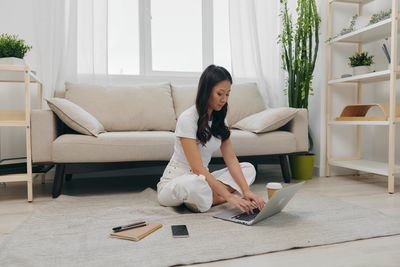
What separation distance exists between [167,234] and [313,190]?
1.23 meters

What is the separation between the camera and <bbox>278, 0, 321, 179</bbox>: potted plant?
104 inches

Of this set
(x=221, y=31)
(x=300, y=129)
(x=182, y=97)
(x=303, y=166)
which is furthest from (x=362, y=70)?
(x=182, y=97)

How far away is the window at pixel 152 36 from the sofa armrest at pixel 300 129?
1.02 metres

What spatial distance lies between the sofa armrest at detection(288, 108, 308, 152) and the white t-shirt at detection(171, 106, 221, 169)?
2.80 ft

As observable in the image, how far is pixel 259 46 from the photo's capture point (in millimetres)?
3002

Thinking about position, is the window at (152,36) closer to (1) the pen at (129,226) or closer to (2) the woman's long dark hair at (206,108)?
(2) the woman's long dark hair at (206,108)

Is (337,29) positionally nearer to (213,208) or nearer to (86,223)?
(213,208)

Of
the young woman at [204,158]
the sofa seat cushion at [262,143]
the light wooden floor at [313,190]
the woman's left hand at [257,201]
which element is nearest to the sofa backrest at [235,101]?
the sofa seat cushion at [262,143]

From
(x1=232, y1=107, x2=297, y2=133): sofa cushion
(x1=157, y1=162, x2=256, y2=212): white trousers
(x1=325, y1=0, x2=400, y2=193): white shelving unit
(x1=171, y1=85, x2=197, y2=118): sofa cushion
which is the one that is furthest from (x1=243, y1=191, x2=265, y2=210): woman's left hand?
(x1=171, y1=85, x2=197, y2=118): sofa cushion

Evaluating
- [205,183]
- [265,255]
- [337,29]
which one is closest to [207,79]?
[205,183]

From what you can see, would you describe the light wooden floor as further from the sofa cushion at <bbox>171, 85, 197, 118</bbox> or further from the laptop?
the sofa cushion at <bbox>171, 85, 197, 118</bbox>

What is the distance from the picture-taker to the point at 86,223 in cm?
152

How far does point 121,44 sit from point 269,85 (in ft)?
4.36

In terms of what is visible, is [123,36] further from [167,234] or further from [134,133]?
[167,234]
